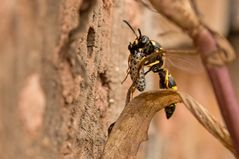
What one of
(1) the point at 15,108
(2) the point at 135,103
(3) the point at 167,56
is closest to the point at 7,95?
(1) the point at 15,108

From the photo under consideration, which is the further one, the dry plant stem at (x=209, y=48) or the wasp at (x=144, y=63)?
the wasp at (x=144, y=63)

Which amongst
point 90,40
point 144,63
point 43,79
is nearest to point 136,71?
point 144,63

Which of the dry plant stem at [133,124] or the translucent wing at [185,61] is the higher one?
the translucent wing at [185,61]

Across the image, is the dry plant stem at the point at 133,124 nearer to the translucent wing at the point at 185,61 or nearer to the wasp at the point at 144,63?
the wasp at the point at 144,63

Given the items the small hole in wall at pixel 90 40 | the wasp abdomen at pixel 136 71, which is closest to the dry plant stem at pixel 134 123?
the small hole in wall at pixel 90 40

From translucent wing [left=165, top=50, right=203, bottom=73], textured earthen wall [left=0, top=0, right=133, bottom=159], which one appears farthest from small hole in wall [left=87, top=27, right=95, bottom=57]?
translucent wing [left=165, top=50, right=203, bottom=73]

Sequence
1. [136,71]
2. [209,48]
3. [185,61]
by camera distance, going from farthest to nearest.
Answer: [185,61] < [136,71] < [209,48]

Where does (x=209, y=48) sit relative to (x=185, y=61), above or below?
below

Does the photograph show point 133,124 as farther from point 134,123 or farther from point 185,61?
point 185,61

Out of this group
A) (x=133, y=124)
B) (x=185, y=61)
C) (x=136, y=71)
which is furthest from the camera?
(x=185, y=61)
